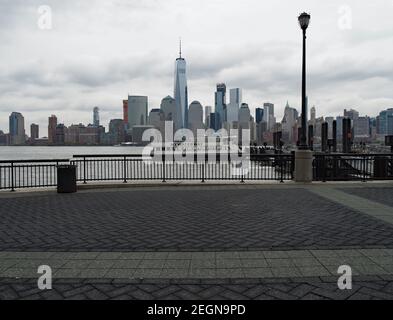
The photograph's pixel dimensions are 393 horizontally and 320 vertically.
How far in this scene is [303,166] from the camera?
15.2 metres

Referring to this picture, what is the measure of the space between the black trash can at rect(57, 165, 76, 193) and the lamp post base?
9488 millimetres

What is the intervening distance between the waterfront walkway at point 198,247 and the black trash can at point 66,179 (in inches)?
80.0

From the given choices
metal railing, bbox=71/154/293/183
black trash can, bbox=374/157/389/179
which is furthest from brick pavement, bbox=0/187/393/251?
black trash can, bbox=374/157/389/179

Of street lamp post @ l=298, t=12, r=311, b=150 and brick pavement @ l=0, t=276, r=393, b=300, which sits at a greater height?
street lamp post @ l=298, t=12, r=311, b=150

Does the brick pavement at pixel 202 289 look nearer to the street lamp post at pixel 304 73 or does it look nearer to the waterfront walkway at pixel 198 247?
the waterfront walkway at pixel 198 247

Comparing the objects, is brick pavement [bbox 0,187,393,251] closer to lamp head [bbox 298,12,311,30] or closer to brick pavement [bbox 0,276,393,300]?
brick pavement [bbox 0,276,393,300]

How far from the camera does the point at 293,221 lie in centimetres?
792

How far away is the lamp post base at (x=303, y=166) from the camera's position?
15.1m

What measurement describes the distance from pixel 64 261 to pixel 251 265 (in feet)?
9.53

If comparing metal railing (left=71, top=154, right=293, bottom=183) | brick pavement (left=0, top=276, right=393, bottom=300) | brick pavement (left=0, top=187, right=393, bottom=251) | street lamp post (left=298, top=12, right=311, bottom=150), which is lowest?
brick pavement (left=0, top=276, right=393, bottom=300)

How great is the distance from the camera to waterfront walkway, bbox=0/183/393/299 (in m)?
4.32

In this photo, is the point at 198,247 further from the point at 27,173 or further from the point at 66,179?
the point at 27,173

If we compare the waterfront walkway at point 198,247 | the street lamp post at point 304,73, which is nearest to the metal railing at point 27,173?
the waterfront walkway at point 198,247

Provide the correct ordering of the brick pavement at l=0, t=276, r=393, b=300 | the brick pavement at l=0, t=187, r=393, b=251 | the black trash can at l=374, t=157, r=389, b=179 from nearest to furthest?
1. the brick pavement at l=0, t=276, r=393, b=300
2. the brick pavement at l=0, t=187, r=393, b=251
3. the black trash can at l=374, t=157, r=389, b=179
